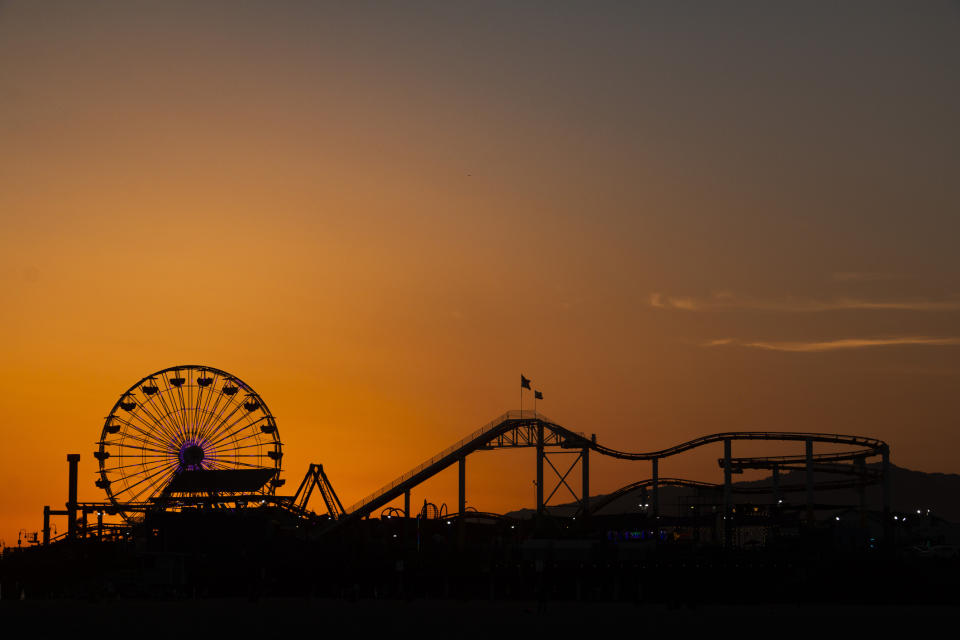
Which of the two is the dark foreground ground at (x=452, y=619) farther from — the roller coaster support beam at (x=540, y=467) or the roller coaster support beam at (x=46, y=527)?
the roller coaster support beam at (x=46, y=527)

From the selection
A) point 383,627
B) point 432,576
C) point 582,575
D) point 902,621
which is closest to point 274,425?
point 432,576

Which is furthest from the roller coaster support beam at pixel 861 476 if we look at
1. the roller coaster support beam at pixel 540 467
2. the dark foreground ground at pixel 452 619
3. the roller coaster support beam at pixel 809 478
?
the dark foreground ground at pixel 452 619

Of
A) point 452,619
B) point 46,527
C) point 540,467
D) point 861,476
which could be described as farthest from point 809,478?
point 46,527

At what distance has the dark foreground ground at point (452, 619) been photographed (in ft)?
147

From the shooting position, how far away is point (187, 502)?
85.1 m

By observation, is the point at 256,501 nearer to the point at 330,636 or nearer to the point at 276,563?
the point at 276,563

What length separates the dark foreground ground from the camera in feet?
147

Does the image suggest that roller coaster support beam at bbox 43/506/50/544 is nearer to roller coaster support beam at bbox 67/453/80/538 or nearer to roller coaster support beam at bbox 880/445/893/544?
roller coaster support beam at bbox 67/453/80/538

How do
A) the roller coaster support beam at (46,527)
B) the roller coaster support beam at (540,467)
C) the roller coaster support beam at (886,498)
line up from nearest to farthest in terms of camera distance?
1. the roller coaster support beam at (886,498)
2. the roller coaster support beam at (540,467)
3. the roller coaster support beam at (46,527)

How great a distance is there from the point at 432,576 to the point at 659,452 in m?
22.0

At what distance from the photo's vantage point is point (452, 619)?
50.3 m

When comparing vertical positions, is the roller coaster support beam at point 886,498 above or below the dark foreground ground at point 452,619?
above

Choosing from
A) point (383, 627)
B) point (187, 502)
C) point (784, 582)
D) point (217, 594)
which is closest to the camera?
point (383, 627)

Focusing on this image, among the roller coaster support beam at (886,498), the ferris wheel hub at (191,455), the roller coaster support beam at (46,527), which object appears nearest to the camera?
the roller coaster support beam at (886,498)
